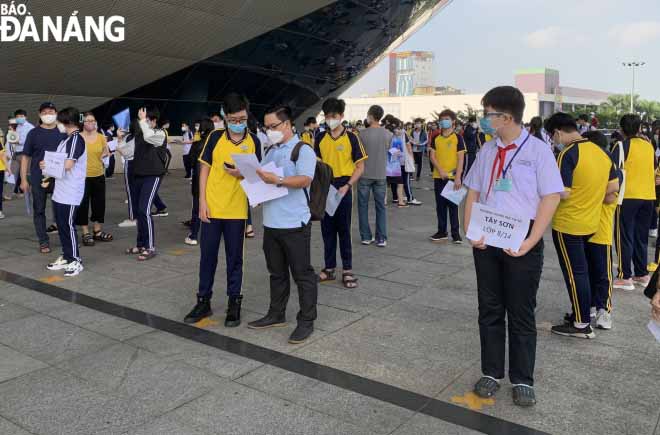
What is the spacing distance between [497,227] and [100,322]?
3.49 meters

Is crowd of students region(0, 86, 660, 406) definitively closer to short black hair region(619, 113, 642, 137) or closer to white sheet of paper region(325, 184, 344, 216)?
short black hair region(619, 113, 642, 137)

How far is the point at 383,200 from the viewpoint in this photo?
26.1 ft

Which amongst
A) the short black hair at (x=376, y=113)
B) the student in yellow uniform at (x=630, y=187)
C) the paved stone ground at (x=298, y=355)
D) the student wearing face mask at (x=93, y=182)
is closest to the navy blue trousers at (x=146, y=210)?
the paved stone ground at (x=298, y=355)

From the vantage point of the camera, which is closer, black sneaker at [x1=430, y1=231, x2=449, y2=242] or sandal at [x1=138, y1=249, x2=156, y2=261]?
sandal at [x1=138, y1=249, x2=156, y2=261]

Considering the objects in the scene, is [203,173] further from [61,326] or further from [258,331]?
[61,326]

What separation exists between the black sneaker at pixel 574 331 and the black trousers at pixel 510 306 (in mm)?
1290

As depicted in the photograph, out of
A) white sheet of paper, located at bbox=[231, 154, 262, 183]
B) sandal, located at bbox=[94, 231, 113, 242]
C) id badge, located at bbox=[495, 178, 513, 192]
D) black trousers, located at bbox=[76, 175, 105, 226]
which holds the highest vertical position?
white sheet of paper, located at bbox=[231, 154, 262, 183]

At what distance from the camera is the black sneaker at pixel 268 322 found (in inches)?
188

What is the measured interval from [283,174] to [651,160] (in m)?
4.17

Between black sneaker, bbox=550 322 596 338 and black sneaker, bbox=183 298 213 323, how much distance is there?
9.78ft

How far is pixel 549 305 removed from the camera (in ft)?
17.8

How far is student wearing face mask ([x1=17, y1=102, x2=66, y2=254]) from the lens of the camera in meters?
7.23

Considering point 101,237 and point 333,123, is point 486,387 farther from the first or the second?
point 101,237

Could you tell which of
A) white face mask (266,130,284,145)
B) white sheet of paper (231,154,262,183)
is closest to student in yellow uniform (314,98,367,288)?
white face mask (266,130,284,145)
